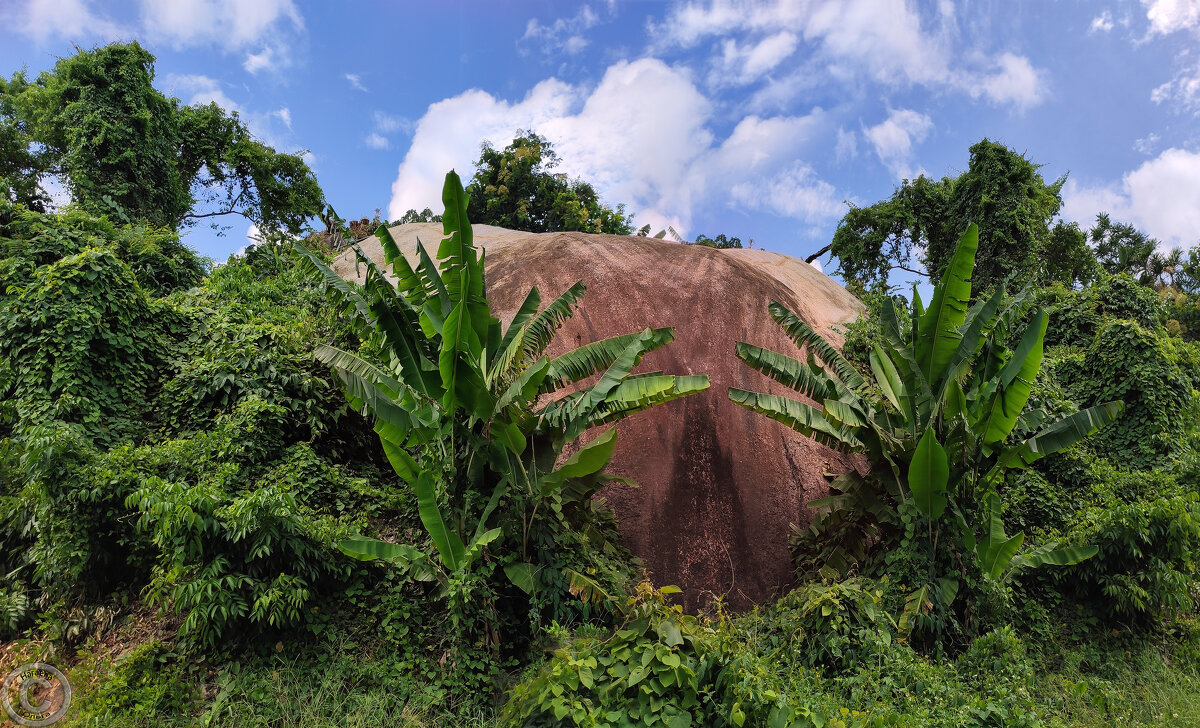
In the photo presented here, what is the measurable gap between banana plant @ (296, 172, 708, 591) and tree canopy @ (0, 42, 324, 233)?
8.31 meters

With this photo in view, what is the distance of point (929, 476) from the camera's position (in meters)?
7.63

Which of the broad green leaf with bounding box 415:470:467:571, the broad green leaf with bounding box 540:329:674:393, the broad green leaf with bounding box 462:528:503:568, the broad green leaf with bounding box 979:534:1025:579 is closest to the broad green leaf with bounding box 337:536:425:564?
the broad green leaf with bounding box 415:470:467:571

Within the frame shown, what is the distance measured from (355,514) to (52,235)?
212 inches

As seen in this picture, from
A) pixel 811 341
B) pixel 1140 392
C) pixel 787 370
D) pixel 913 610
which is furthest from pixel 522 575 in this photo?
pixel 1140 392

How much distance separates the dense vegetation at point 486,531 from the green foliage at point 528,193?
17.1m

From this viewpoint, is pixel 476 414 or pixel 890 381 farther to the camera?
pixel 890 381

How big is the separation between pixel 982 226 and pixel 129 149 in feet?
71.8

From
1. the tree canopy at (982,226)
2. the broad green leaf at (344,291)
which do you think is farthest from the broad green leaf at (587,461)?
the tree canopy at (982,226)

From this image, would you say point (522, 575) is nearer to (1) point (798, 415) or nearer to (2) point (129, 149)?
(1) point (798, 415)

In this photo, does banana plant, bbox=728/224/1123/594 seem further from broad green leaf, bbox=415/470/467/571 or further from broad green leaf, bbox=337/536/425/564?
broad green leaf, bbox=337/536/425/564

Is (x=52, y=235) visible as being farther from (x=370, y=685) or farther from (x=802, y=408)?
(x=802, y=408)

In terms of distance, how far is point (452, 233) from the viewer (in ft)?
25.0

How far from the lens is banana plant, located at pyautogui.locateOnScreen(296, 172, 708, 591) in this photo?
7320mm

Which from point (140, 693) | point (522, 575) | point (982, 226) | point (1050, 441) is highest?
point (982, 226)
